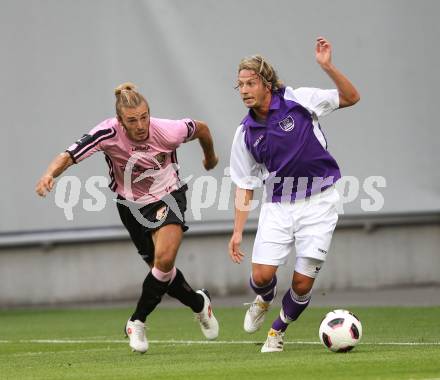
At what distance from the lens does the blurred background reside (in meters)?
15.6

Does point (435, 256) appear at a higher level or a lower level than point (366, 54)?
lower

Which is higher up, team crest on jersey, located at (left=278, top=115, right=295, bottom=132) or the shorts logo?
team crest on jersey, located at (left=278, top=115, right=295, bottom=132)

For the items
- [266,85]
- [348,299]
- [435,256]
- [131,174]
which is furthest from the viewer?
A: [435,256]

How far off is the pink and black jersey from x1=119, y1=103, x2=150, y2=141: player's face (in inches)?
5.9

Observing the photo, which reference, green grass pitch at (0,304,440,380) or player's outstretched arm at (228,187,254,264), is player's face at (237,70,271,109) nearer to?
player's outstretched arm at (228,187,254,264)

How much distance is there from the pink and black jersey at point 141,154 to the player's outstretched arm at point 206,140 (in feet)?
0.27

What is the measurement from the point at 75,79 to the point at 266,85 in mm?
7273

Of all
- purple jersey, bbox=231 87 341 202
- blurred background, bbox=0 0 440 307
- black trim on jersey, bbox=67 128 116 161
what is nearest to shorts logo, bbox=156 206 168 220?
black trim on jersey, bbox=67 128 116 161

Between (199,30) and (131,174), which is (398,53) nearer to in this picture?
(199,30)

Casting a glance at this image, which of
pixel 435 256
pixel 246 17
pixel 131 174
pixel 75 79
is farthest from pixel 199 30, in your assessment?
pixel 131 174

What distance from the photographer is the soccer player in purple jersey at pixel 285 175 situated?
8938mm

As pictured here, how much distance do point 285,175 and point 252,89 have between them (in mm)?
650

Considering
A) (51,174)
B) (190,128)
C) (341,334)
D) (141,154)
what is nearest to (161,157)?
(141,154)

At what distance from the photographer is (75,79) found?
52.2 ft
